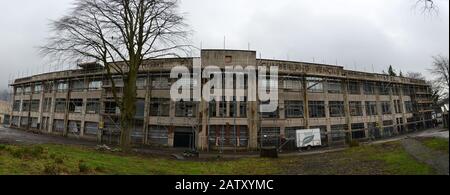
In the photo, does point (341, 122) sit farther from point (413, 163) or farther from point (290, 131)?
point (413, 163)

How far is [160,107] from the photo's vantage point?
30.5 metres

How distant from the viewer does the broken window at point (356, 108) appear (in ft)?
119

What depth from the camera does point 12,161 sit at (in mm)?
9102

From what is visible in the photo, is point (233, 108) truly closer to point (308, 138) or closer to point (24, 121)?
point (308, 138)

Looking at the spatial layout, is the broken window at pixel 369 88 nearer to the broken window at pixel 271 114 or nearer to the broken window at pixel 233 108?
the broken window at pixel 271 114

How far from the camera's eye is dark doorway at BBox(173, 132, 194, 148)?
29203mm

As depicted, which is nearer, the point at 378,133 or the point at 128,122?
the point at 128,122

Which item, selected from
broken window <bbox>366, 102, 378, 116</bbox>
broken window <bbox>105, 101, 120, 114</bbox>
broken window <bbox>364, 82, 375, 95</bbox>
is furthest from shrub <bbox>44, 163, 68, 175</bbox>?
broken window <bbox>364, 82, 375, 95</bbox>

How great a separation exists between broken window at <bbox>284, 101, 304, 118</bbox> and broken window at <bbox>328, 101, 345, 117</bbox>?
16.1 ft

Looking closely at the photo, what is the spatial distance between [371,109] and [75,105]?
42867mm
